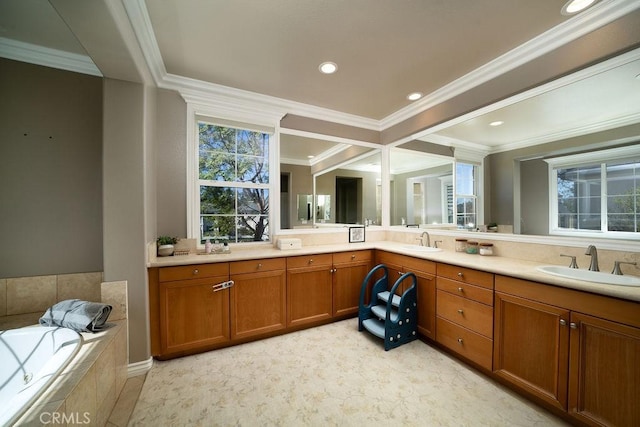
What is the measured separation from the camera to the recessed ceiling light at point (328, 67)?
2.11 m

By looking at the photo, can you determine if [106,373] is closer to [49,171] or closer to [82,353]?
[82,353]

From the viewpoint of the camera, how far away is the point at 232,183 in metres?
2.65

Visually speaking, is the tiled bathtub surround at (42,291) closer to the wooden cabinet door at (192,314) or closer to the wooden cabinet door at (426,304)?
the wooden cabinet door at (192,314)

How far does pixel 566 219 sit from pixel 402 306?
4.77ft

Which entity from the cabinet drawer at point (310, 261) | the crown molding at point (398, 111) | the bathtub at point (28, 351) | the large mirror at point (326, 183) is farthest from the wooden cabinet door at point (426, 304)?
the bathtub at point (28, 351)

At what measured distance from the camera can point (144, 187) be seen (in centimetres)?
189

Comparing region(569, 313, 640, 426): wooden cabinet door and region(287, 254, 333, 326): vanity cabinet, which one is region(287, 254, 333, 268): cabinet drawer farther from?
region(569, 313, 640, 426): wooden cabinet door

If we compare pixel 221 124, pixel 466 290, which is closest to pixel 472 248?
pixel 466 290

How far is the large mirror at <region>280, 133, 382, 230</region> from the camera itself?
2.99 meters

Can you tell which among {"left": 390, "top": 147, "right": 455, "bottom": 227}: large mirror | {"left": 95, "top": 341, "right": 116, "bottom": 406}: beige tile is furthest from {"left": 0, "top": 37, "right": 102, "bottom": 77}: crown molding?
{"left": 390, "top": 147, "right": 455, "bottom": 227}: large mirror

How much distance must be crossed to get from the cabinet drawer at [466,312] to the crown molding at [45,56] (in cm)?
362

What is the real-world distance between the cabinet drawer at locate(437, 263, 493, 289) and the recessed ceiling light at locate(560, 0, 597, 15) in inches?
70.8

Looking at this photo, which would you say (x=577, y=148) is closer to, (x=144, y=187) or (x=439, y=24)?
(x=439, y=24)

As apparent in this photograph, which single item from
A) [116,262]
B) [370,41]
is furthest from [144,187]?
[370,41]
